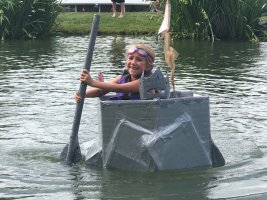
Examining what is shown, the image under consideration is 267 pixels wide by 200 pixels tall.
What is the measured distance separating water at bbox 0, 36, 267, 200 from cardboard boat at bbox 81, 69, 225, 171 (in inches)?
4.4

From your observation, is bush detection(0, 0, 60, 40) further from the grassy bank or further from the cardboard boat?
the cardboard boat

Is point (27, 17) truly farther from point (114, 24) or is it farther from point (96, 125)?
point (96, 125)

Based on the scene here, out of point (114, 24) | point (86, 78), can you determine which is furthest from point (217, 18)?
point (86, 78)

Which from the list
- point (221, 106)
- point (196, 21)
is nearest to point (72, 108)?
point (221, 106)

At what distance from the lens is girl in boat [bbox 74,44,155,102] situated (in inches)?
271

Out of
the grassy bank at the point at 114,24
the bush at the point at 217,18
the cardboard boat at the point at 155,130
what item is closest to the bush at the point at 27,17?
the grassy bank at the point at 114,24

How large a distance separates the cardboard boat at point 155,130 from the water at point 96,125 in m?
0.11

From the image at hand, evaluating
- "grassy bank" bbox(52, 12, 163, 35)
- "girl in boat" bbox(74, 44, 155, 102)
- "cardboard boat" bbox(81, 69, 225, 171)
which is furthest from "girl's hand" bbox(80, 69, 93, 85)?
"grassy bank" bbox(52, 12, 163, 35)

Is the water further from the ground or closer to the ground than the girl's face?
closer to the ground

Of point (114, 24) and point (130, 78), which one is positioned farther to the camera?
point (114, 24)

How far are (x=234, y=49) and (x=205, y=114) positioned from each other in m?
11.3

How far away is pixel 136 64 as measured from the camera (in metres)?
7.00

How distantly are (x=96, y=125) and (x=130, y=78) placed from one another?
2.07 m

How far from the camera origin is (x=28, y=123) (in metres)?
9.19
